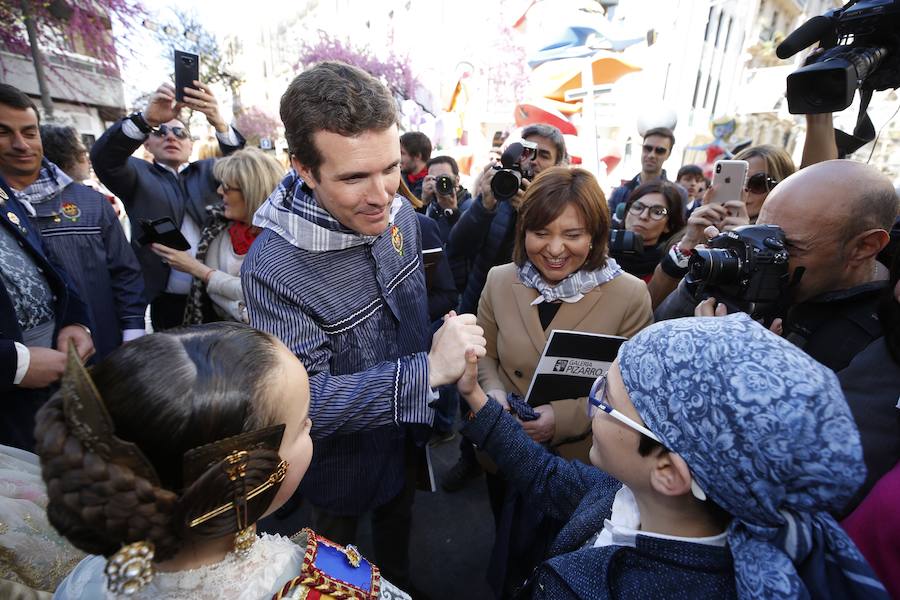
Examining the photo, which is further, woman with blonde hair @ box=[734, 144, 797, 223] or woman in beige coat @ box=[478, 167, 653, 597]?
woman with blonde hair @ box=[734, 144, 797, 223]

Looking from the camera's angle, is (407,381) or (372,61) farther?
(372,61)

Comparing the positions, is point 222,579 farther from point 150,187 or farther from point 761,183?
point 761,183

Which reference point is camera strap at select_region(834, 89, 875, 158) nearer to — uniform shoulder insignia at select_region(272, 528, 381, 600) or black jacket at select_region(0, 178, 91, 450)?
uniform shoulder insignia at select_region(272, 528, 381, 600)

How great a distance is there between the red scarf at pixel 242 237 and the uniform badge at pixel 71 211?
31.8 inches

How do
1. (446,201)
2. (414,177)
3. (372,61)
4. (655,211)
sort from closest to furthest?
(655,211), (446,201), (414,177), (372,61)

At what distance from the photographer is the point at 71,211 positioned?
2.50 metres

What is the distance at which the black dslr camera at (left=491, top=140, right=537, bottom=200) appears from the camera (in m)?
2.63

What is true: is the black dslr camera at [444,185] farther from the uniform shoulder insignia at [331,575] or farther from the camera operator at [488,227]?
the uniform shoulder insignia at [331,575]

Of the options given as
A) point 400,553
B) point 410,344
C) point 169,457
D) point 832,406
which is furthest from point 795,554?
point 400,553

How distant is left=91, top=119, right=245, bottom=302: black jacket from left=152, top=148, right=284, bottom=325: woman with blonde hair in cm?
48

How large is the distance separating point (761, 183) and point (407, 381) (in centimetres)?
285

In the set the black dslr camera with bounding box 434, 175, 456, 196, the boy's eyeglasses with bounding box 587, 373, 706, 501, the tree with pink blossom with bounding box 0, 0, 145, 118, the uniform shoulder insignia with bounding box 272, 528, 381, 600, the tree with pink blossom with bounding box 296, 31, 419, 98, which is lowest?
the uniform shoulder insignia with bounding box 272, 528, 381, 600

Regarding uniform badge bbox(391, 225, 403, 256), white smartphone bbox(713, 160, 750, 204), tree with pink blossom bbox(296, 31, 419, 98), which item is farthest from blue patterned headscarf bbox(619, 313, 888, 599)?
tree with pink blossom bbox(296, 31, 419, 98)

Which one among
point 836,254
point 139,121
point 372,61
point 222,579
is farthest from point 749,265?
point 372,61
